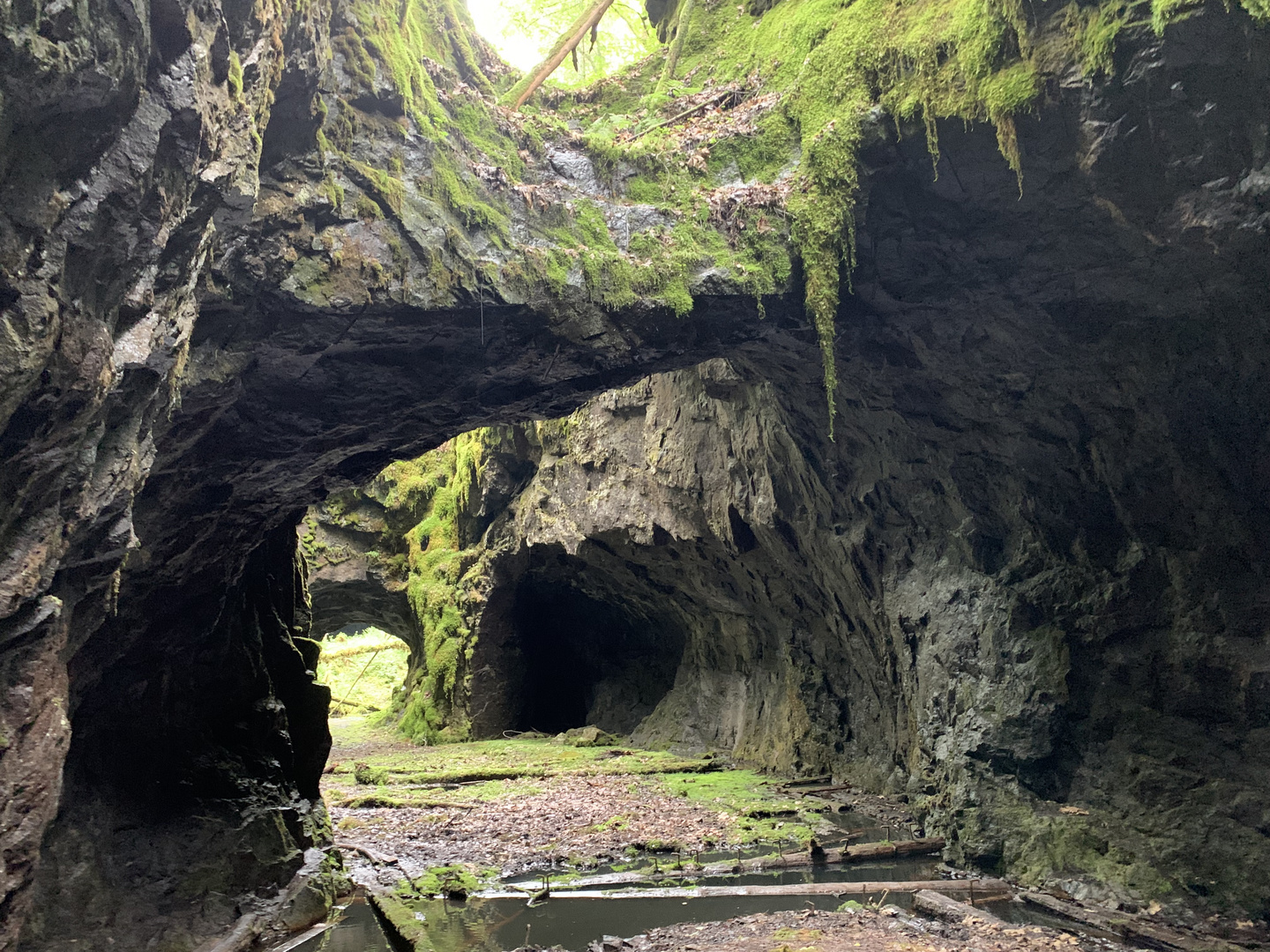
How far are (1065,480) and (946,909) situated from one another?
4.17 meters

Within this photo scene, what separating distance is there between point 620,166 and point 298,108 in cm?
357

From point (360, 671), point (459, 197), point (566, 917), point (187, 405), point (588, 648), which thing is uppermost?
point (459, 197)

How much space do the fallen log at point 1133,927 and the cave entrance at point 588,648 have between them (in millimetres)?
12015

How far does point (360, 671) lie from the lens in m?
41.6

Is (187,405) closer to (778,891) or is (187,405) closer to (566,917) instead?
(566,917)

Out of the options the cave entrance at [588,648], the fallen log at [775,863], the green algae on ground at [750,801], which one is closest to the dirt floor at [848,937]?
the fallen log at [775,863]

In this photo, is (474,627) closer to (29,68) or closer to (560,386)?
(560,386)

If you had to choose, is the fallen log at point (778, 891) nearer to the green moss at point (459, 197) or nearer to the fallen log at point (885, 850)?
the fallen log at point (885, 850)

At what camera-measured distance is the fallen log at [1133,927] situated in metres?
5.64

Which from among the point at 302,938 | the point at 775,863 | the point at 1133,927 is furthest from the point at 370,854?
the point at 1133,927

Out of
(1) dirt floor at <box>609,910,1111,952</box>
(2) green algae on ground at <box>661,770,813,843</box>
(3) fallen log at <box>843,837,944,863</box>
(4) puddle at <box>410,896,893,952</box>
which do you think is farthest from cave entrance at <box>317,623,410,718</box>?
(1) dirt floor at <box>609,910,1111,952</box>

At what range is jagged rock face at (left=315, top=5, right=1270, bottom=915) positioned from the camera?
20.1 ft

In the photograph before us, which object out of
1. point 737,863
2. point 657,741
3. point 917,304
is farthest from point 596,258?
point 657,741

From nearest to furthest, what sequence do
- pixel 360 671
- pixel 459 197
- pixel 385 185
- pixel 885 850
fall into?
pixel 385 185
pixel 459 197
pixel 885 850
pixel 360 671
